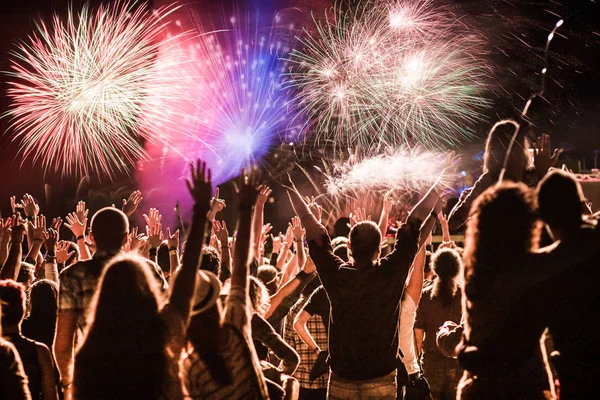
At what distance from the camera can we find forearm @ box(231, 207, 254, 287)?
3.31m

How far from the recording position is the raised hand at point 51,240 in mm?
5387

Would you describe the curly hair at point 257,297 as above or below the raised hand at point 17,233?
below

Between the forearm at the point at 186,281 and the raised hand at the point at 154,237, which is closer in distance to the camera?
the forearm at the point at 186,281

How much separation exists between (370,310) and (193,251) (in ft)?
4.48

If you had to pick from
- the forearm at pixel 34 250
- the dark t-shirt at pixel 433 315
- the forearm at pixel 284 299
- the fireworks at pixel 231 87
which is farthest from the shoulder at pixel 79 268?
the fireworks at pixel 231 87

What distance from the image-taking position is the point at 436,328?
5.10m

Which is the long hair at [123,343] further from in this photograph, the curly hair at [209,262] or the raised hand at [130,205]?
the raised hand at [130,205]

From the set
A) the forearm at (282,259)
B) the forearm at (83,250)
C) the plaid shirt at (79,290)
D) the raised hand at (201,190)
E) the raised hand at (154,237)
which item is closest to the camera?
the raised hand at (201,190)

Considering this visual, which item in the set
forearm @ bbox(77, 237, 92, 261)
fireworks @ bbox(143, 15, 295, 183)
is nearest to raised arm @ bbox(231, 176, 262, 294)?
forearm @ bbox(77, 237, 92, 261)

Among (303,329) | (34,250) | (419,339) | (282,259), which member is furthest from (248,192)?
(282,259)

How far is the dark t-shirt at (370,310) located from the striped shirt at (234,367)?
84 cm

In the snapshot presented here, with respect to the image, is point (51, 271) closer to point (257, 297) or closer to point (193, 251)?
point (257, 297)

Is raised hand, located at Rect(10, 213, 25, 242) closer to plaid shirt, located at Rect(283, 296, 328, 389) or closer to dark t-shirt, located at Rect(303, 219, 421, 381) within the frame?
plaid shirt, located at Rect(283, 296, 328, 389)

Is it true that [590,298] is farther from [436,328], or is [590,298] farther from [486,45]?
[486,45]
